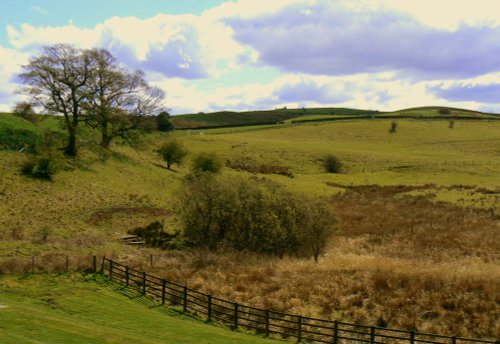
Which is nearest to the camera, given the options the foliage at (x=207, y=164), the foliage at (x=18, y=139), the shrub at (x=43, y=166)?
the shrub at (x=43, y=166)

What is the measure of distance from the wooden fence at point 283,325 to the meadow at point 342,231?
1516 mm

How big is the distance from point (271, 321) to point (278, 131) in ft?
378

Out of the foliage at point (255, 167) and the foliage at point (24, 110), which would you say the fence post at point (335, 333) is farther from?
the foliage at point (255, 167)

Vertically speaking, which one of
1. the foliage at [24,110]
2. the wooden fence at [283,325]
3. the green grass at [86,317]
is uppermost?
the foliage at [24,110]

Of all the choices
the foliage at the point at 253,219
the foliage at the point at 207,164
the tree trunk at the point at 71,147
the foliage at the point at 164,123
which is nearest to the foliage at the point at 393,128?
the foliage at the point at 164,123

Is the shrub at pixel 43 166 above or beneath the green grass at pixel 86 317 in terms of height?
above

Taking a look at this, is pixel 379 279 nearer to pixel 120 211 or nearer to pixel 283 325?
pixel 283 325

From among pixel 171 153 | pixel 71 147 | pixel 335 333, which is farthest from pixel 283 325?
pixel 171 153

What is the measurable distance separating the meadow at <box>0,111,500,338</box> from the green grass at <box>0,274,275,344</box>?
5.04 m

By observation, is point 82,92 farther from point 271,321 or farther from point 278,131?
point 278,131

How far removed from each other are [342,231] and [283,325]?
2634cm

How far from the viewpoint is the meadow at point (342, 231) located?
26.5 metres

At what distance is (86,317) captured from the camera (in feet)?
69.7

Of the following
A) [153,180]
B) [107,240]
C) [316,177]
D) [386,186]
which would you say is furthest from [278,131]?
[107,240]
